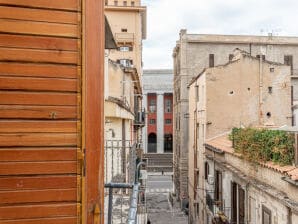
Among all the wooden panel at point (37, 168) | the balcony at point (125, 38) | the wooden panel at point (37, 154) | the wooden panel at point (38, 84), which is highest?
the balcony at point (125, 38)

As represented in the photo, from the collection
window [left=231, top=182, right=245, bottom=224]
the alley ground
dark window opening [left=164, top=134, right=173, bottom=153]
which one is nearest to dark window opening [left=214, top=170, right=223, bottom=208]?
window [left=231, top=182, right=245, bottom=224]

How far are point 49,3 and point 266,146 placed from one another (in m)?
10.5

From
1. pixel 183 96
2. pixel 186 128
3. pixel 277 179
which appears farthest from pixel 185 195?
pixel 277 179

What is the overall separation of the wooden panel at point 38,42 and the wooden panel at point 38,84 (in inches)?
11.0

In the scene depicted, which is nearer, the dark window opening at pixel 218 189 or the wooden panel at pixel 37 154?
the wooden panel at pixel 37 154

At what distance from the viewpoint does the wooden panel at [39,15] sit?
3.43 m

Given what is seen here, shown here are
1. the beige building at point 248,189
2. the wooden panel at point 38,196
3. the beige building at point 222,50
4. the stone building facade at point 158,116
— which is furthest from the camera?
the stone building facade at point 158,116

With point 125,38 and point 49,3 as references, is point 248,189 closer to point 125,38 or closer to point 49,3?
point 49,3

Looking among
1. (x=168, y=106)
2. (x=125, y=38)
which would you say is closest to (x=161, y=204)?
(x=125, y=38)

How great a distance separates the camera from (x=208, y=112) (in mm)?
24609

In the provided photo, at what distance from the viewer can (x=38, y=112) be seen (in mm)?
3484

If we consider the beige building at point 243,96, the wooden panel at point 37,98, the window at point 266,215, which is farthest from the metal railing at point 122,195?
the beige building at point 243,96

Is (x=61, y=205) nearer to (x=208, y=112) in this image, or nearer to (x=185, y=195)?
(x=208, y=112)

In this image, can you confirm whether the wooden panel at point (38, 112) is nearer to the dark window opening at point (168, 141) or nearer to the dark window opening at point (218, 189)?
the dark window opening at point (218, 189)
